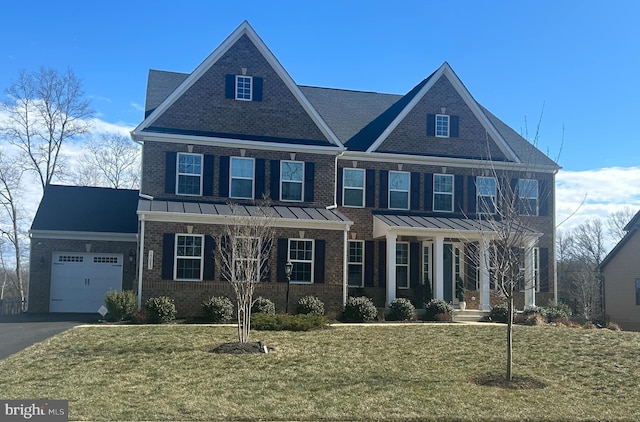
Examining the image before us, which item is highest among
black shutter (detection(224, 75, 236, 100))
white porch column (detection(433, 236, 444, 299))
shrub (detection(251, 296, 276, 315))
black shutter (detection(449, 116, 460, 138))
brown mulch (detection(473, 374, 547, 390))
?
black shutter (detection(224, 75, 236, 100))

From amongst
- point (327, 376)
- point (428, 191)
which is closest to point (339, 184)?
point (428, 191)

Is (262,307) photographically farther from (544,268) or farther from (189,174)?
(544,268)

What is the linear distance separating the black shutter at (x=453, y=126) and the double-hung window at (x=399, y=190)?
2771 millimetres

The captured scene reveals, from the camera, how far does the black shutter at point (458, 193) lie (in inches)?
1027

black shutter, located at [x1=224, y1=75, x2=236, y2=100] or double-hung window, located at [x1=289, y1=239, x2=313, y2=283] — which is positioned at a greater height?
black shutter, located at [x1=224, y1=75, x2=236, y2=100]

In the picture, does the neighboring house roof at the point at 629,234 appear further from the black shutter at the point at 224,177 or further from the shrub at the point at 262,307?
the black shutter at the point at 224,177

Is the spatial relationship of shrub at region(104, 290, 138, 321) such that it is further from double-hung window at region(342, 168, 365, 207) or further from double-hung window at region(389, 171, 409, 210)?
double-hung window at region(389, 171, 409, 210)

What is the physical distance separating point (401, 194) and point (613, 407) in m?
16.5

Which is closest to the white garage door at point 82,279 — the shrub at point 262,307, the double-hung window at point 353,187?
the shrub at point 262,307

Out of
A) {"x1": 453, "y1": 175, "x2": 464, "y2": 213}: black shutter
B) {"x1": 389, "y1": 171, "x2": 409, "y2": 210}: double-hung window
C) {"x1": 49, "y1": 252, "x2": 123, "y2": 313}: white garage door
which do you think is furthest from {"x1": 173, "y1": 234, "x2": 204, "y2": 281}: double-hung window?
{"x1": 453, "y1": 175, "x2": 464, "y2": 213}: black shutter

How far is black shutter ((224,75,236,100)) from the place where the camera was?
2362 centimetres

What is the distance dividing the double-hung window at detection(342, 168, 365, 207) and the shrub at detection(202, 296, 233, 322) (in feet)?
23.5

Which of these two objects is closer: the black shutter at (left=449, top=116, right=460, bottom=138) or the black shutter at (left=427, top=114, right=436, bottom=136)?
the black shutter at (left=427, top=114, right=436, bottom=136)

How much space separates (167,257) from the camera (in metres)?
21.1
